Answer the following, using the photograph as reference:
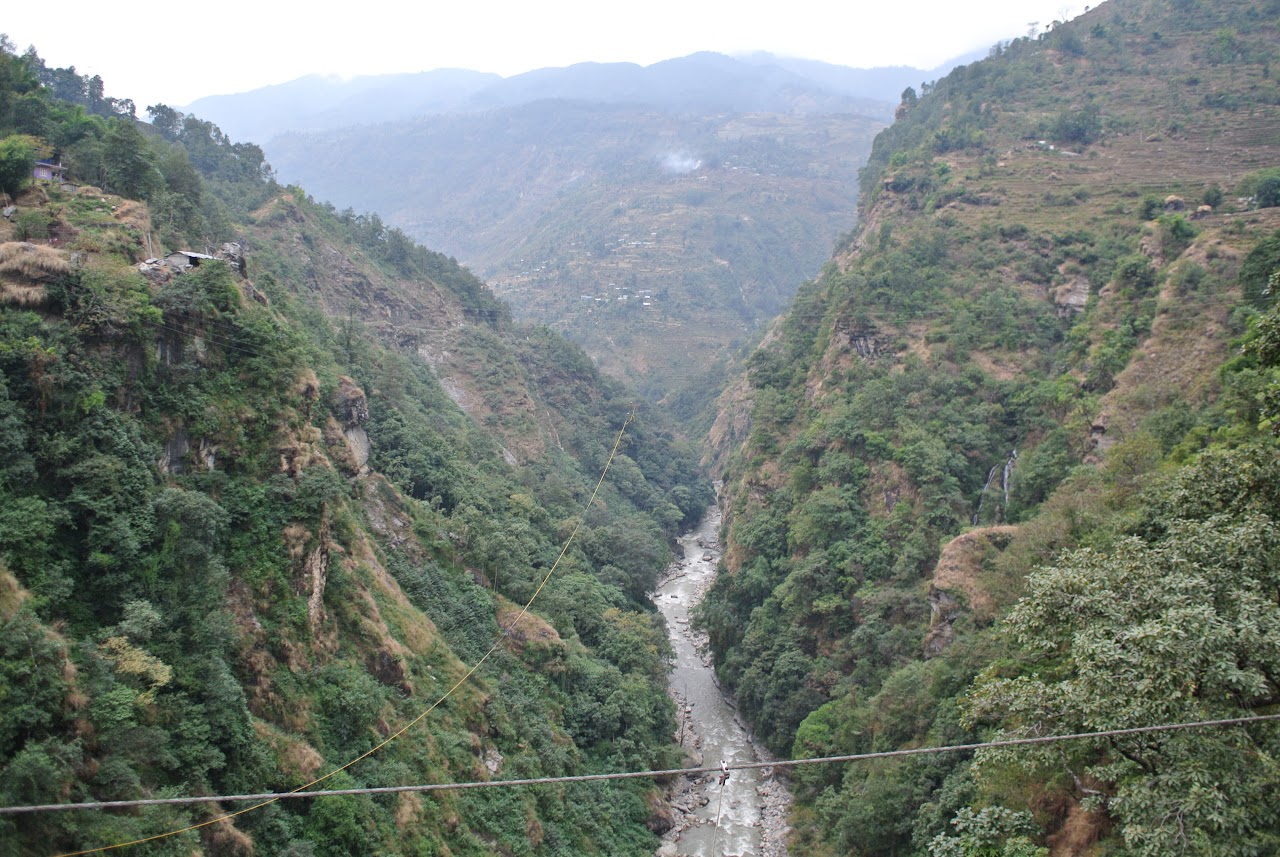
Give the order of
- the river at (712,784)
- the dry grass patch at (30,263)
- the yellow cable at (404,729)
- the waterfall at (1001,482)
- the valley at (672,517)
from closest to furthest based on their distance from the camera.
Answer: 1. the yellow cable at (404,729)
2. the valley at (672,517)
3. the dry grass patch at (30,263)
4. the river at (712,784)
5. the waterfall at (1001,482)

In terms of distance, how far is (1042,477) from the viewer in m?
27.0

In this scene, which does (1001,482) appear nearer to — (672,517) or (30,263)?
(672,517)

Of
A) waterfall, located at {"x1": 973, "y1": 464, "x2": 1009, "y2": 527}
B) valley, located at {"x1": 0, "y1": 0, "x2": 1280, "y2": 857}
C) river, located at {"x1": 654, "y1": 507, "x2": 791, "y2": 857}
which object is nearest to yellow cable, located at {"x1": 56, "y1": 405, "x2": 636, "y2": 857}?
valley, located at {"x1": 0, "y1": 0, "x2": 1280, "y2": 857}

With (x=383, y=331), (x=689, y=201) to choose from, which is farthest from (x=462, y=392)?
(x=689, y=201)

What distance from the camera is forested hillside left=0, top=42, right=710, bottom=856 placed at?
13.3 meters

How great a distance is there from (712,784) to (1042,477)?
15015 millimetres

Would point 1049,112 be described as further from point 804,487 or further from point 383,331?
point 383,331

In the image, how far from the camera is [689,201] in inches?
5133

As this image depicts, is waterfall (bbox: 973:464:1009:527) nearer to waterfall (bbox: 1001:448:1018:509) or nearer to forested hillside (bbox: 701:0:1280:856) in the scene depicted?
forested hillside (bbox: 701:0:1280:856)

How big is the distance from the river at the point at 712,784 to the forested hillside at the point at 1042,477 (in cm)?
134

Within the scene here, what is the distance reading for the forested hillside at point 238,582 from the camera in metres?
13.3

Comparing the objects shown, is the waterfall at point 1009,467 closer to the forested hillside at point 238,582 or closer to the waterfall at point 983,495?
the waterfall at point 983,495

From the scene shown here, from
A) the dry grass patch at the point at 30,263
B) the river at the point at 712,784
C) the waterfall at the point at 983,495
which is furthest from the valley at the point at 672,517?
the waterfall at the point at 983,495

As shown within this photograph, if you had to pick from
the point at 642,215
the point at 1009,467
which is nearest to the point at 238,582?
the point at 1009,467
